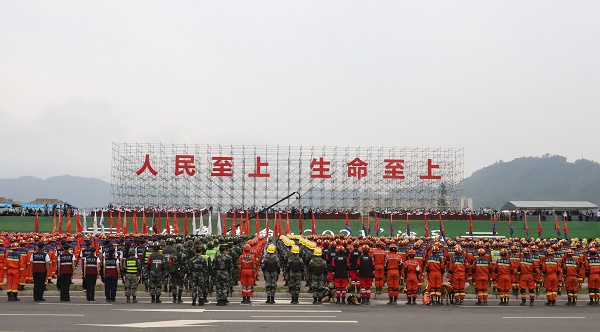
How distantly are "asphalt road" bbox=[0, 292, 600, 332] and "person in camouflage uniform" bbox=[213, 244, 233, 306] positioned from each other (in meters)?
0.32

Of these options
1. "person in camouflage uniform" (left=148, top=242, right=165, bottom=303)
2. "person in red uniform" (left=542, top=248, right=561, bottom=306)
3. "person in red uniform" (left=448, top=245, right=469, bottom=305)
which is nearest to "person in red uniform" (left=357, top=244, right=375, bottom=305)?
"person in red uniform" (left=448, top=245, right=469, bottom=305)

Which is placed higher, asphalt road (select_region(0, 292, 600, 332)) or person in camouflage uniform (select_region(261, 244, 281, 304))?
person in camouflage uniform (select_region(261, 244, 281, 304))

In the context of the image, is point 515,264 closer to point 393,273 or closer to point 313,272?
point 393,273

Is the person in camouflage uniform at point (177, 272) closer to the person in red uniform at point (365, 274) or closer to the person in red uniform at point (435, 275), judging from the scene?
the person in red uniform at point (365, 274)

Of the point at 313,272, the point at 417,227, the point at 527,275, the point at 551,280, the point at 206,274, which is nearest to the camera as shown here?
the point at 206,274

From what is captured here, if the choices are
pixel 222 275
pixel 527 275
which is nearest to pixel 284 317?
pixel 222 275

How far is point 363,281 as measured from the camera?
15.6 meters

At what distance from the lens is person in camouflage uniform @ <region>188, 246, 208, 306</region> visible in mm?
14609

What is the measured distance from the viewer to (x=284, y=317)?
1244cm

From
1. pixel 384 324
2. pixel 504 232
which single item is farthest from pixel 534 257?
pixel 504 232

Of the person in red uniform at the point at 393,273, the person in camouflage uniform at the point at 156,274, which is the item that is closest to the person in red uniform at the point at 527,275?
the person in red uniform at the point at 393,273

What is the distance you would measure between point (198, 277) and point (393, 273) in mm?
4732

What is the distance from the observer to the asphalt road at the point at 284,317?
11.0 metres

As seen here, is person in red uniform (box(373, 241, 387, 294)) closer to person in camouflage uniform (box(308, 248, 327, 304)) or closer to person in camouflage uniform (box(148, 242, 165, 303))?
person in camouflage uniform (box(308, 248, 327, 304))
